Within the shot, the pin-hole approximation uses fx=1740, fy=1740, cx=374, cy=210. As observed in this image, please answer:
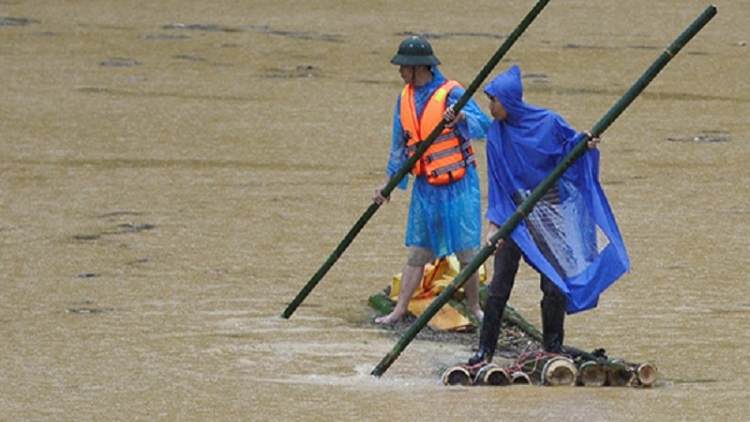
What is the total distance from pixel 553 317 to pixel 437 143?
1.34m

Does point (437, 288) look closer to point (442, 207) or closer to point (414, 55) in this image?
point (442, 207)

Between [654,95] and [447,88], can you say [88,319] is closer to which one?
[447,88]

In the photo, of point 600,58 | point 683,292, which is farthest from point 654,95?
point 683,292

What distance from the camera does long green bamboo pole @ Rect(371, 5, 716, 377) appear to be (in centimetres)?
702

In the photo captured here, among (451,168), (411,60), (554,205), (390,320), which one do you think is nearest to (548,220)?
(554,205)

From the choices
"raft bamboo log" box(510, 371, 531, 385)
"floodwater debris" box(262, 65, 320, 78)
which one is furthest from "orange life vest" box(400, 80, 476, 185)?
"floodwater debris" box(262, 65, 320, 78)

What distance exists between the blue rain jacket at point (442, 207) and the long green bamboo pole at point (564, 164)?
1139mm

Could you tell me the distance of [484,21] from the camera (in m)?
18.6

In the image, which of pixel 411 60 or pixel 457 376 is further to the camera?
pixel 411 60

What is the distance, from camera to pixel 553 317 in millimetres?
7633

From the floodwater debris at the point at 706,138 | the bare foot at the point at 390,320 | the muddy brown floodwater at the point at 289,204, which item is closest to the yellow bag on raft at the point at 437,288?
the bare foot at the point at 390,320

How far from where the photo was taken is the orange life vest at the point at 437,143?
8594 millimetres

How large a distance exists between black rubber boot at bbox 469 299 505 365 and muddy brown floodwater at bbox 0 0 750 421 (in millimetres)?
255

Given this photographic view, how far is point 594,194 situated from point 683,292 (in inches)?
76.1
